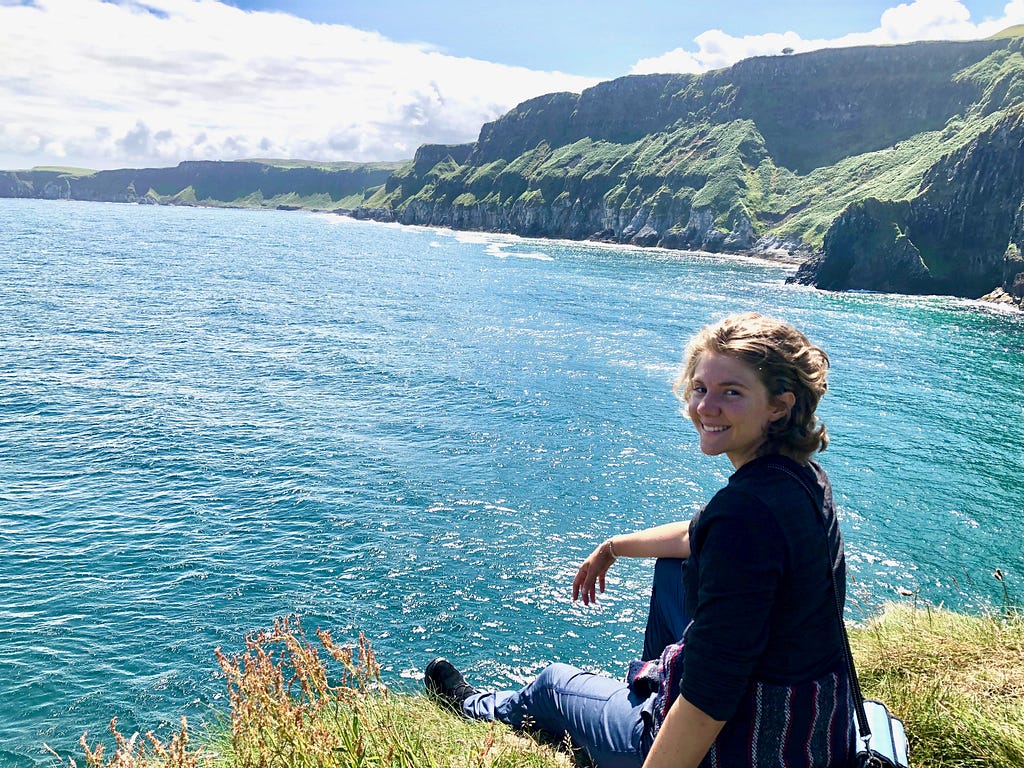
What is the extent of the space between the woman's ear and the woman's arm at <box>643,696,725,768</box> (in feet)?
4.84

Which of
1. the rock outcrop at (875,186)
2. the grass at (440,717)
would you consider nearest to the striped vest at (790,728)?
the grass at (440,717)

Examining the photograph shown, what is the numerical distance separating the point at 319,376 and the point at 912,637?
105ft

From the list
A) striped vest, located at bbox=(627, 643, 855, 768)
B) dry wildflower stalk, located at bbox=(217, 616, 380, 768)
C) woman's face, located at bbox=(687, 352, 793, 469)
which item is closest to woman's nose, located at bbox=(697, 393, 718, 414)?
woman's face, located at bbox=(687, 352, 793, 469)

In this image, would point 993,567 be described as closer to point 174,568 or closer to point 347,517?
point 347,517

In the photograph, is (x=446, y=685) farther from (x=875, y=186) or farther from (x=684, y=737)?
(x=875, y=186)

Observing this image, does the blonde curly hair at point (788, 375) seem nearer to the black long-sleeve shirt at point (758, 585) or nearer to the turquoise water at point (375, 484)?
the black long-sleeve shirt at point (758, 585)

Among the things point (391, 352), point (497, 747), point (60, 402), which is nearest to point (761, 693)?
point (497, 747)

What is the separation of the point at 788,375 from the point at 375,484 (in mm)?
20588

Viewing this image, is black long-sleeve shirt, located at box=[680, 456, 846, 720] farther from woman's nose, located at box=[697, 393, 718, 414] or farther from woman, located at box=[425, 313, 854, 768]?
woman's nose, located at box=[697, 393, 718, 414]

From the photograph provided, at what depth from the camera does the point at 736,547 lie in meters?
3.15

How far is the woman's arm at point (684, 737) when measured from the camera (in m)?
3.39

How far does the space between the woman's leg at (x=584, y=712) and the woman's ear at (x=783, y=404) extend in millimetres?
2268

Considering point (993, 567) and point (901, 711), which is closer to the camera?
point (901, 711)

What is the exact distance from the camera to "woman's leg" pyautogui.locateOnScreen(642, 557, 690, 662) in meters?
4.78
